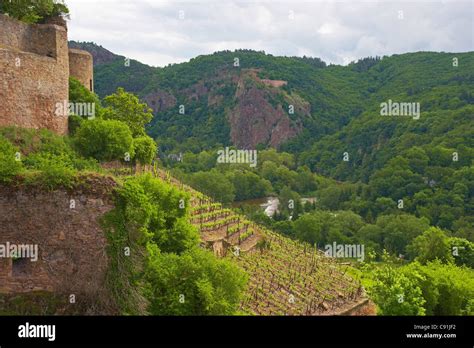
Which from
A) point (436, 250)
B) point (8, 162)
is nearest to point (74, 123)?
point (8, 162)

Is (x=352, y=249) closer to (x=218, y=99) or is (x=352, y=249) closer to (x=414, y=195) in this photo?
(x=414, y=195)

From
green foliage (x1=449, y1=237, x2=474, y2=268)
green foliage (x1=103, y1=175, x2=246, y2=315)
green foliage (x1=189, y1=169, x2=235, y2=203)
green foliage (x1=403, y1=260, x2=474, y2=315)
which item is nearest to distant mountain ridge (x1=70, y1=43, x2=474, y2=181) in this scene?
green foliage (x1=189, y1=169, x2=235, y2=203)

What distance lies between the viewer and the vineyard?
91.2 feet

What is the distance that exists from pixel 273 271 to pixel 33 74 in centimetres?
1571

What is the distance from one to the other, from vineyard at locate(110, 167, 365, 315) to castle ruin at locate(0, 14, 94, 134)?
827cm

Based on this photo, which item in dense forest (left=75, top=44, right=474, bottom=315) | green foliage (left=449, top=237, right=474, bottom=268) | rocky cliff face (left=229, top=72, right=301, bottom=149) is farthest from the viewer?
rocky cliff face (left=229, top=72, right=301, bottom=149)

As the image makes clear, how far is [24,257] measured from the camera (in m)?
20.5

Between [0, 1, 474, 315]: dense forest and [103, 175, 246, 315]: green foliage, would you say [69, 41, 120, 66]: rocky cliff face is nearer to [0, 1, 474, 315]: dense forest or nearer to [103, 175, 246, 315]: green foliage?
[0, 1, 474, 315]: dense forest

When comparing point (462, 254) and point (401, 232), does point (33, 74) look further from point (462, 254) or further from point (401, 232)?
point (401, 232)

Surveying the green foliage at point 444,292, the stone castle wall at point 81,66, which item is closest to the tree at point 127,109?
the stone castle wall at point 81,66

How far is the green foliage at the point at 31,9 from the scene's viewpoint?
29.4 meters

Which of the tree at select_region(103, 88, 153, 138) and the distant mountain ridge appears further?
the distant mountain ridge
